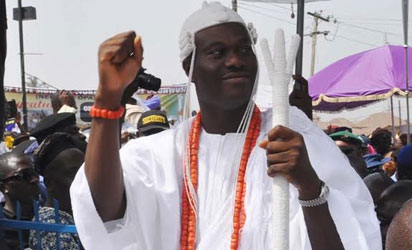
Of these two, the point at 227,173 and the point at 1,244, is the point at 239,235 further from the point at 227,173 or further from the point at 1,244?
the point at 1,244

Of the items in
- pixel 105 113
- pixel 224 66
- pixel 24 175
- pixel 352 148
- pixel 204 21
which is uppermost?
pixel 204 21

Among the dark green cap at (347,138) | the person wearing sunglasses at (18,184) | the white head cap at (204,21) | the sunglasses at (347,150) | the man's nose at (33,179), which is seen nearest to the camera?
the white head cap at (204,21)

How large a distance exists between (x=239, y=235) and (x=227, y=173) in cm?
21

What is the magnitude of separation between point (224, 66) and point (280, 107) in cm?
43

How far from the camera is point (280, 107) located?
136 centimetres

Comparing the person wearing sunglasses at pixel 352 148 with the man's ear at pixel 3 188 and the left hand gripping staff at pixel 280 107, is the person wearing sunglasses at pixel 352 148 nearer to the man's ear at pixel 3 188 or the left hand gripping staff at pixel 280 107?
the man's ear at pixel 3 188

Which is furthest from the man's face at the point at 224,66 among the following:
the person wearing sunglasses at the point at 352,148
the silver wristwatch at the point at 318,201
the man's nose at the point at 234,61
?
the person wearing sunglasses at the point at 352,148

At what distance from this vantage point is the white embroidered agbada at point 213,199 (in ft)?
5.30

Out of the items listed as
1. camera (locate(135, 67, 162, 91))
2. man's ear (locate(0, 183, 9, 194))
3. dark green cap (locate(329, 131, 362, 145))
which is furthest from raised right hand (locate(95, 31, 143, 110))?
dark green cap (locate(329, 131, 362, 145))

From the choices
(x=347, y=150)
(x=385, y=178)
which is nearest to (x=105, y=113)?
(x=385, y=178)

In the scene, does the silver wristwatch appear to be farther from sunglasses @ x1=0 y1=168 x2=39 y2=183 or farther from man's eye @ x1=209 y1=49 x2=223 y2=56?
sunglasses @ x1=0 y1=168 x2=39 y2=183

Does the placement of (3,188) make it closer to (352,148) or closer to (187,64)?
(187,64)

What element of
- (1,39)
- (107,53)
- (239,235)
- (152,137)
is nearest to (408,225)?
(239,235)

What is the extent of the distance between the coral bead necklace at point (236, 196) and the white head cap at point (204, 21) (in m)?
0.28
